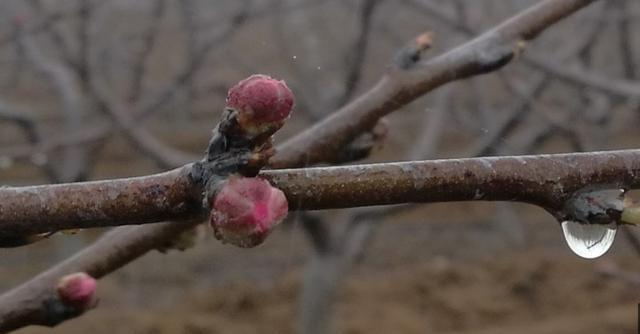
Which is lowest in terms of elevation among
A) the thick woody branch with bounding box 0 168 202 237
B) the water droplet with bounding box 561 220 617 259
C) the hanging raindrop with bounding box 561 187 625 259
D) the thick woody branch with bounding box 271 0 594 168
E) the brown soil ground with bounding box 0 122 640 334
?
the thick woody branch with bounding box 0 168 202 237

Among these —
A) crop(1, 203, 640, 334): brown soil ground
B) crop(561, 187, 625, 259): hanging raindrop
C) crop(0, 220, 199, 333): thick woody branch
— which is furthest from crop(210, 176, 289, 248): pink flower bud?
crop(1, 203, 640, 334): brown soil ground

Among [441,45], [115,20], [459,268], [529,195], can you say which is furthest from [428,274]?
[529,195]

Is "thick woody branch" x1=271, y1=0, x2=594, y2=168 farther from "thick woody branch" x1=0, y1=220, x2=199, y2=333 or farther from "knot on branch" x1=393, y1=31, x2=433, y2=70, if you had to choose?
"thick woody branch" x1=0, y1=220, x2=199, y2=333

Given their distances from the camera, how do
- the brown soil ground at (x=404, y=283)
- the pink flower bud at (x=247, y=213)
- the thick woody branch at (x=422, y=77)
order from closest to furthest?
the pink flower bud at (x=247, y=213) → the thick woody branch at (x=422, y=77) → the brown soil ground at (x=404, y=283)

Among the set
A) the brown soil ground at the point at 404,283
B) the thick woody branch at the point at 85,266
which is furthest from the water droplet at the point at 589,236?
the brown soil ground at the point at 404,283

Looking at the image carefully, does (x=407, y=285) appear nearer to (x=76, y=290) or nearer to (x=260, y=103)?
(x=76, y=290)

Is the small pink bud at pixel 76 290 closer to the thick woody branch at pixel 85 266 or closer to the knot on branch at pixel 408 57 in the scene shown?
the thick woody branch at pixel 85 266

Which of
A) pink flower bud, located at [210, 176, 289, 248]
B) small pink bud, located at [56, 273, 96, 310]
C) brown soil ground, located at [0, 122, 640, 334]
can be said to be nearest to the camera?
pink flower bud, located at [210, 176, 289, 248]
